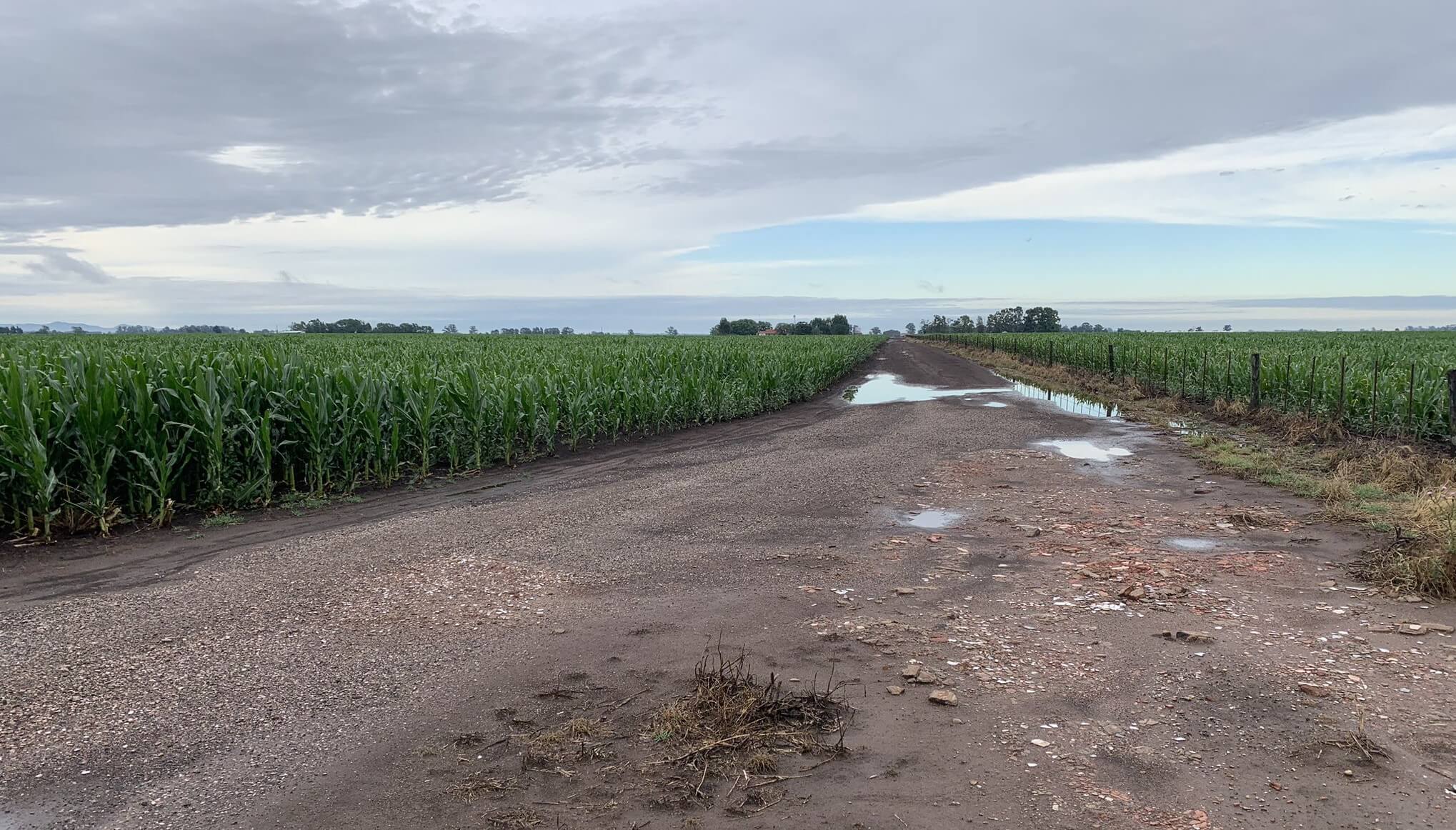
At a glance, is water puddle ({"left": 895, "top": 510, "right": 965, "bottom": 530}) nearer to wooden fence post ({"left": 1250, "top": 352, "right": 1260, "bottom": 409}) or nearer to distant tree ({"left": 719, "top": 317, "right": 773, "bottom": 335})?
wooden fence post ({"left": 1250, "top": 352, "right": 1260, "bottom": 409})

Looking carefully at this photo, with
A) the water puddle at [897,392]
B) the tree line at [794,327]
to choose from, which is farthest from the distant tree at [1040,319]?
the water puddle at [897,392]

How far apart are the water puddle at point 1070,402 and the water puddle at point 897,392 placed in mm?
1038

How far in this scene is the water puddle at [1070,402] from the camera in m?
19.5

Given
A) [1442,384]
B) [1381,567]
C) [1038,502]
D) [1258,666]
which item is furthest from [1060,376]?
[1258,666]

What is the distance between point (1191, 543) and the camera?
736 cm

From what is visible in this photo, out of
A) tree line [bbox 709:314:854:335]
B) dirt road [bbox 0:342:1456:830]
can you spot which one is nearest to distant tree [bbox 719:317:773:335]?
tree line [bbox 709:314:854:335]

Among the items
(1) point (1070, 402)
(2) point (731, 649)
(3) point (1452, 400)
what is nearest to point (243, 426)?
(2) point (731, 649)

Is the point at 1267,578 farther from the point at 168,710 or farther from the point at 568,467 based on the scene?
the point at 568,467

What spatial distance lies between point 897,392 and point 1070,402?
5.93m

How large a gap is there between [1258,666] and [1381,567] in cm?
251

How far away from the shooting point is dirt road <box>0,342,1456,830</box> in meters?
3.41

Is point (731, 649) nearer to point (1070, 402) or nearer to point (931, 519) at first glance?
point (931, 519)

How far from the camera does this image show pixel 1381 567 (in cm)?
618

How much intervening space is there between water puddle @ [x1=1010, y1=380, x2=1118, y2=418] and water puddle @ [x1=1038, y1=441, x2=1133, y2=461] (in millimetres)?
5371
